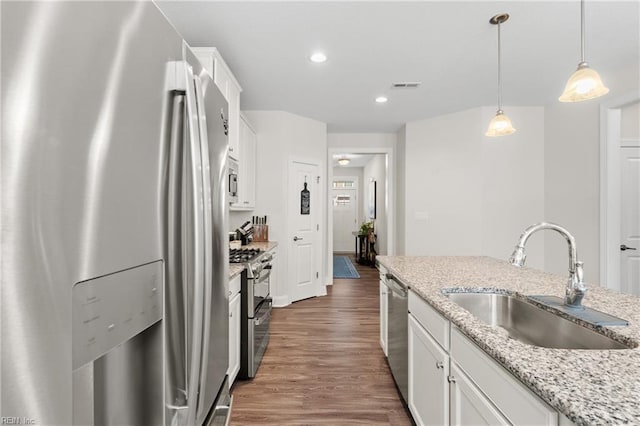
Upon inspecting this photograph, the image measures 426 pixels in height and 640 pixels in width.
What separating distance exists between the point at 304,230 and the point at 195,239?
162 inches

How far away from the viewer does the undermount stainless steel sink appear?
3.80 ft

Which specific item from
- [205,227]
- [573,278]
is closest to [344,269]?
[573,278]

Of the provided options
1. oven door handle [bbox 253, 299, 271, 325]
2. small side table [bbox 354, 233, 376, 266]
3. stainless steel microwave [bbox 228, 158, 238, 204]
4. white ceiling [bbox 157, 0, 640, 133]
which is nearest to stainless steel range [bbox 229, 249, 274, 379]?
oven door handle [bbox 253, 299, 271, 325]

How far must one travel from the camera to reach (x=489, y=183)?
451 cm

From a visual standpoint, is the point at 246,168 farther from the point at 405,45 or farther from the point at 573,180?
the point at 573,180

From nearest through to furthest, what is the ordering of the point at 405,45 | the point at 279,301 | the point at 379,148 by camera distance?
the point at 405,45
the point at 279,301
the point at 379,148

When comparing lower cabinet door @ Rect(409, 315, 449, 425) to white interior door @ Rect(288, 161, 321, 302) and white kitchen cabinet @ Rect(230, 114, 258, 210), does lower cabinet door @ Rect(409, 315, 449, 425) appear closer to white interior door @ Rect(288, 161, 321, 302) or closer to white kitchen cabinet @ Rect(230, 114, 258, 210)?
white kitchen cabinet @ Rect(230, 114, 258, 210)

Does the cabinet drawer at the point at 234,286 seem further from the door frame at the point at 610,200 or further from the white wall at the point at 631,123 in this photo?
the white wall at the point at 631,123

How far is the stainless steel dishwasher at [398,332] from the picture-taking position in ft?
6.43

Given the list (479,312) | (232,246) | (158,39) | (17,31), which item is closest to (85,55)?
(17,31)

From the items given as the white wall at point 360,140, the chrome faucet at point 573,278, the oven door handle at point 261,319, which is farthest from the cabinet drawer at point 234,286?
the white wall at point 360,140

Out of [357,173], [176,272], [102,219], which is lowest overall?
[176,272]

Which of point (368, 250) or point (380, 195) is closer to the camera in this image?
point (380, 195)

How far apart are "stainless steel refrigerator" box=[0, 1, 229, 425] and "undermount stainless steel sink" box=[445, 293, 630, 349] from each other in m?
1.13
